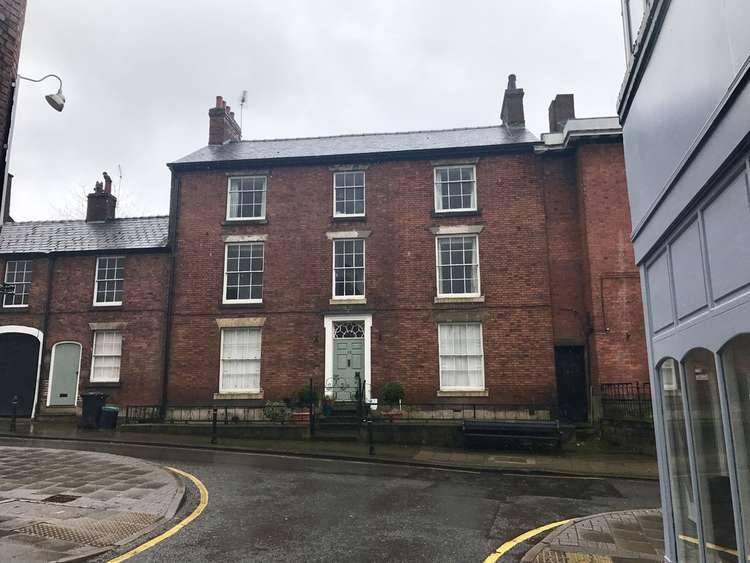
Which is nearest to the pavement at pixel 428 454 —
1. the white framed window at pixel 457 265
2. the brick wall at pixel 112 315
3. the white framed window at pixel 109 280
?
the brick wall at pixel 112 315

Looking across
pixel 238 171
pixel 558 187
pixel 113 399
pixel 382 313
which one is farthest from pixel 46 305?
pixel 558 187

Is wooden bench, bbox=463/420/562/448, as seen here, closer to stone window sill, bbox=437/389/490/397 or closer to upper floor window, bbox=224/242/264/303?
stone window sill, bbox=437/389/490/397

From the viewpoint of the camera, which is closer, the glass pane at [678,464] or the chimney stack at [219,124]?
the glass pane at [678,464]

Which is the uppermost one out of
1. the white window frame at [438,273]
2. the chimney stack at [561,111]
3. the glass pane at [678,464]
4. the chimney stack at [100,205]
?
the chimney stack at [561,111]

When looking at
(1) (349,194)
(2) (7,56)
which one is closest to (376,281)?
(1) (349,194)

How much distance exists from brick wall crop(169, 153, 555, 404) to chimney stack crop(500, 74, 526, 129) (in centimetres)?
330

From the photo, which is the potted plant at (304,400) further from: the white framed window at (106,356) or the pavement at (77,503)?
the white framed window at (106,356)

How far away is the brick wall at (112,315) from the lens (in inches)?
790

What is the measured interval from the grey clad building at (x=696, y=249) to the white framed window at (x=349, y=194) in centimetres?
1541

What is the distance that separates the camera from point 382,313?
19172 millimetres

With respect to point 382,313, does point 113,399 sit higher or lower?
lower

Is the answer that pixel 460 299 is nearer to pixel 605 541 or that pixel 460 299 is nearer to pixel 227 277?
pixel 227 277

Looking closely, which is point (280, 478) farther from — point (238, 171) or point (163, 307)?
point (238, 171)

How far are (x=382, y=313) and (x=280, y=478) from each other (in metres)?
9.06
